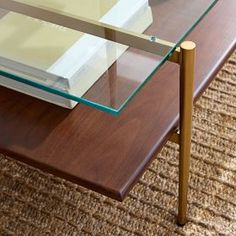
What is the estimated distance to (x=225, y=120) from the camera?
48.8 inches

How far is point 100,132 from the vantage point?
3.02 feet

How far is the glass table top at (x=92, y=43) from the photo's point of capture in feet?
2.63

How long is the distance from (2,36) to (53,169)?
24 centimetres

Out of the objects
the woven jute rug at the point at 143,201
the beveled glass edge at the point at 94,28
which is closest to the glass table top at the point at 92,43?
the beveled glass edge at the point at 94,28

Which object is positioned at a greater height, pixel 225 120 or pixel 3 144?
pixel 3 144

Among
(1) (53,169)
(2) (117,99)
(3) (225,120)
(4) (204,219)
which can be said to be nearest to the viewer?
(2) (117,99)

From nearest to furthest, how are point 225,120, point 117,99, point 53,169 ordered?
point 117,99 → point 53,169 → point 225,120

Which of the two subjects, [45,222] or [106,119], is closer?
[106,119]

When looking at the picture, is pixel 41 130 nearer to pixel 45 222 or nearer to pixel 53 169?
pixel 53 169

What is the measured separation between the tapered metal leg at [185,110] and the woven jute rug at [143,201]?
0.07m

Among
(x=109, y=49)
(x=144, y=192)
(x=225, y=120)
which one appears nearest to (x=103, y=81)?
(x=109, y=49)

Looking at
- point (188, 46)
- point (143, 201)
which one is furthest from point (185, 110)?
point (143, 201)

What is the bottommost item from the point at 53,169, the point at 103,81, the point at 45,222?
the point at 45,222

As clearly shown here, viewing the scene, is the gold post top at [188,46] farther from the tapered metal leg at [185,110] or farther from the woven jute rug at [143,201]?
the woven jute rug at [143,201]
